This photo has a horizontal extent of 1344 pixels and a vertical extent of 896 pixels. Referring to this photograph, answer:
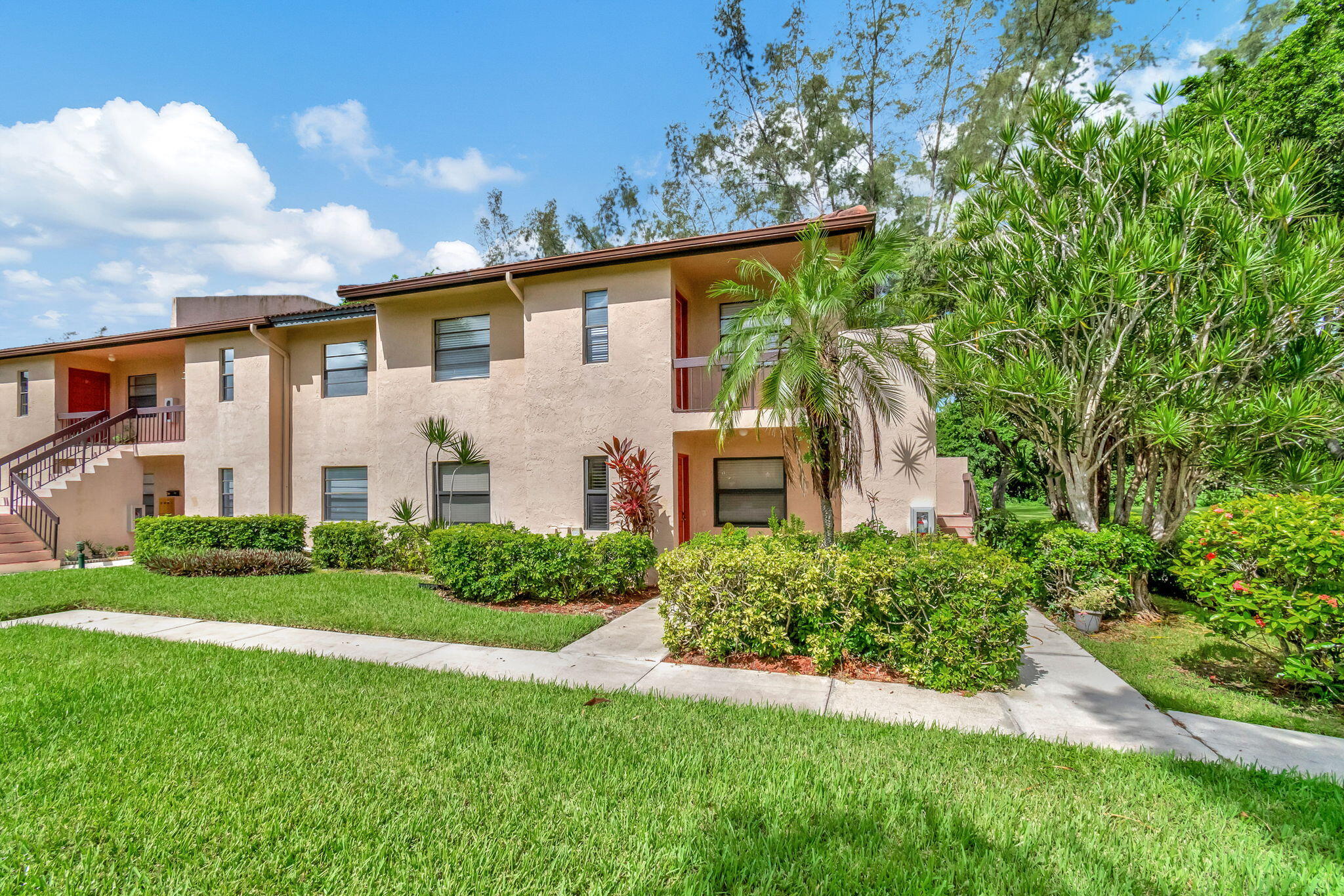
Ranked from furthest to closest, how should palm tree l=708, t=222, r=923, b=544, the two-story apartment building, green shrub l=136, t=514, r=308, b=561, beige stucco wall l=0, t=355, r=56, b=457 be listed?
beige stucco wall l=0, t=355, r=56, b=457 → green shrub l=136, t=514, r=308, b=561 → the two-story apartment building → palm tree l=708, t=222, r=923, b=544

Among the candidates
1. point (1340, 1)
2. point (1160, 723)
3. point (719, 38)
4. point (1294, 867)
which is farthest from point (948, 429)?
point (1294, 867)

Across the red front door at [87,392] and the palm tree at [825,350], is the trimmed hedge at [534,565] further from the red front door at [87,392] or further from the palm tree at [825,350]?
the red front door at [87,392]

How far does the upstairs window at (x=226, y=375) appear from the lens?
14.5m

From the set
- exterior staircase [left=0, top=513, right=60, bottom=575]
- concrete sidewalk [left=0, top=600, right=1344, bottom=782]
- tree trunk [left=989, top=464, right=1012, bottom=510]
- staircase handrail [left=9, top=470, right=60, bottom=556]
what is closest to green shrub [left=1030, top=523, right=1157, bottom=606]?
concrete sidewalk [left=0, top=600, right=1344, bottom=782]

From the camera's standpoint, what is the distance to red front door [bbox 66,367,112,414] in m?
16.5

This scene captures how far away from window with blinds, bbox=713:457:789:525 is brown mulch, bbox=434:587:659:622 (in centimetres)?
316

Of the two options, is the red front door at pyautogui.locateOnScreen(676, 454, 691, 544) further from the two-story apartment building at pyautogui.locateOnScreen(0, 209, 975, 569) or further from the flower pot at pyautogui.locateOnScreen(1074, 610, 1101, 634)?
the flower pot at pyautogui.locateOnScreen(1074, 610, 1101, 634)

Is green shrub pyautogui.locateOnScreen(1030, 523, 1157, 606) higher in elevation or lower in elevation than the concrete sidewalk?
higher

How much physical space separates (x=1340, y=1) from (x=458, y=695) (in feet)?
60.2

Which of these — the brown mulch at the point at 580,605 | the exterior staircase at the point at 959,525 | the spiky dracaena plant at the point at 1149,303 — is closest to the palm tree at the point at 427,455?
the brown mulch at the point at 580,605

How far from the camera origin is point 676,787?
133 inches

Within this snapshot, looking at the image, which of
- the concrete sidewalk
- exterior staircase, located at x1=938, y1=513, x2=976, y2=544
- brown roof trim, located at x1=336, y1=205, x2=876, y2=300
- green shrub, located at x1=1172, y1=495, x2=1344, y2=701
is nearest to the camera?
the concrete sidewalk

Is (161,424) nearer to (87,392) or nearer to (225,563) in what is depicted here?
(87,392)

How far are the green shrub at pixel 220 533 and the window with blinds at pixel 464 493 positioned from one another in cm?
380
